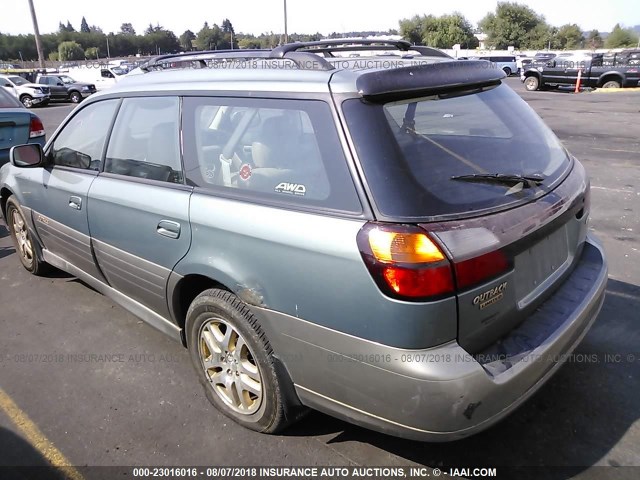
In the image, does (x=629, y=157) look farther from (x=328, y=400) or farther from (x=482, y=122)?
(x=328, y=400)

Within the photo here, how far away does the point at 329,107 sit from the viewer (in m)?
2.17

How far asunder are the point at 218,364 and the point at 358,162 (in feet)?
4.59

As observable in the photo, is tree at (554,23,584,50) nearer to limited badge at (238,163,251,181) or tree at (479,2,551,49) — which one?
tree at (479,2,551,49)

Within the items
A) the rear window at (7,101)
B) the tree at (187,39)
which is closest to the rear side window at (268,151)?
the rear window at (7,101)

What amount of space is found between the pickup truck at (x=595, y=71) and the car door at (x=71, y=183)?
2640 centimetres

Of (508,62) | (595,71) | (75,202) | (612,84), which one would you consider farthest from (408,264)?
(508,62)


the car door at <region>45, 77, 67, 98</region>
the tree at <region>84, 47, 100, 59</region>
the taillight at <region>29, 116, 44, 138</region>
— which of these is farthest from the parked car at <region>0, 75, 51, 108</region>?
the tree at <region>84, 47, 100, 59</region>

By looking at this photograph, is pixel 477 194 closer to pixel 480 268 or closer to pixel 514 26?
pixel 480 268

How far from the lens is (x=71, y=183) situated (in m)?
3.67

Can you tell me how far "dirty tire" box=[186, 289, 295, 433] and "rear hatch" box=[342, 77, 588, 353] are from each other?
906mm

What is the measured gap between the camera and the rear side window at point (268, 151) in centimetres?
217

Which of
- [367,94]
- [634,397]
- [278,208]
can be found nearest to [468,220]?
[367,94]

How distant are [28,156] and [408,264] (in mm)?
3243

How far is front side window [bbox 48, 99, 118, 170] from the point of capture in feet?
11.5
